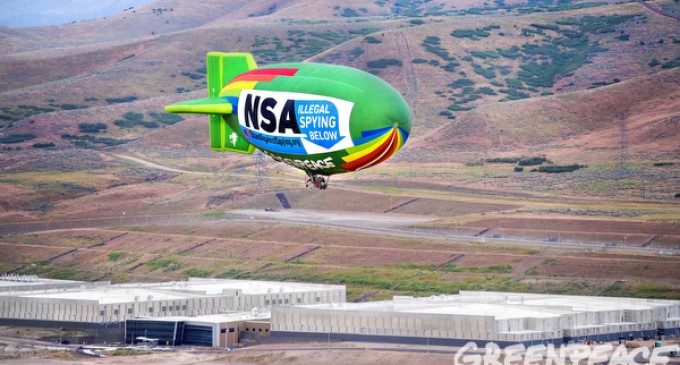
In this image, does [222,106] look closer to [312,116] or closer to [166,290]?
[312,116]

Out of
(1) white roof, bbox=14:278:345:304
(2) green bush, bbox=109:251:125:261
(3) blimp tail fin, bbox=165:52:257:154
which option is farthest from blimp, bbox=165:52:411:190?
(2) green bush, bbox=109:251:125:261

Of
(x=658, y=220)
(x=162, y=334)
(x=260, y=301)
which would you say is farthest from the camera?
(x=658, y=220)

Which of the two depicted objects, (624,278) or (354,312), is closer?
(354,312)

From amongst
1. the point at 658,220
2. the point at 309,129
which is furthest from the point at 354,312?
the point at 658,220

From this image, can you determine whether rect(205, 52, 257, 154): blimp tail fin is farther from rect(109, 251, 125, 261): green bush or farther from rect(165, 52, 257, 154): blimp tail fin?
rect(109, 251, 125, 261): green bush

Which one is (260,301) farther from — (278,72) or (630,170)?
(630,170)

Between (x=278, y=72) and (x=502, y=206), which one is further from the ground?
(x=278, y=72)

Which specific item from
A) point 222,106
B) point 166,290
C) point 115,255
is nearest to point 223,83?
point 222,106
